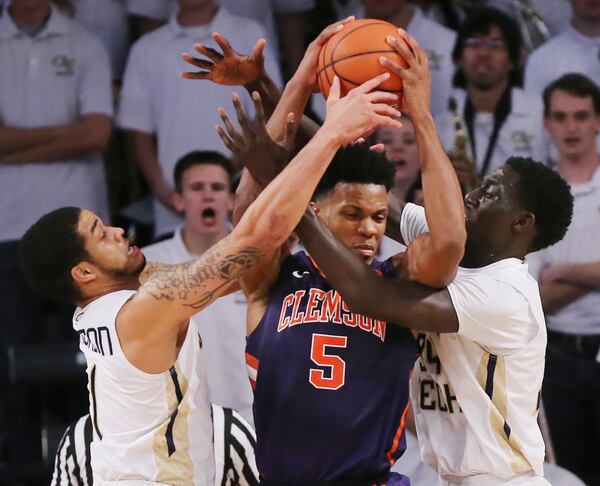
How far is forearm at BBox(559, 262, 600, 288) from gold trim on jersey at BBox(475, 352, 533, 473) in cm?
250

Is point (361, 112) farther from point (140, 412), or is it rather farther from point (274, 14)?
point (274, 14)

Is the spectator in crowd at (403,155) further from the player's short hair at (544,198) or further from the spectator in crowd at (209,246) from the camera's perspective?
the player's short hair at (544,198)

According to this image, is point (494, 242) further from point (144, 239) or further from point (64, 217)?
point (144, 239)

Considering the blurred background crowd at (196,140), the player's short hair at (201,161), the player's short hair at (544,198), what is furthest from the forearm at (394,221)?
the player's short hair at (201,161)

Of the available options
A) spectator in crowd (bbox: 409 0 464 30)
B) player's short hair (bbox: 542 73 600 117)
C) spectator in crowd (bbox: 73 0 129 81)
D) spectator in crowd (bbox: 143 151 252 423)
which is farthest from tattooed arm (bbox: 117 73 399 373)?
spectator in crowd (bbox: 409 0 464 30)

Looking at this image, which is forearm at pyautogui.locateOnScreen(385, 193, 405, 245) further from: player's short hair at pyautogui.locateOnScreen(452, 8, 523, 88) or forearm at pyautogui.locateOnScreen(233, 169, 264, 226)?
player's short hair at pyautogui.locateOnScreen(452, 8, 523, 88)

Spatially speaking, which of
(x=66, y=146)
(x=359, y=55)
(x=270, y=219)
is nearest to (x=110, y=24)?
(x=66, y=146)

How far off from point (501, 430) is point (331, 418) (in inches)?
25.3

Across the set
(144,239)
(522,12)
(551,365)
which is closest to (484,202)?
(551,365)

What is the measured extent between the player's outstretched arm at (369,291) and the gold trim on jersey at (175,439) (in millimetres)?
748

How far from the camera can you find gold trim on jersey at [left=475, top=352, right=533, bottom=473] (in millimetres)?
4500

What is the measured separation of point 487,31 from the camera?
7492mm

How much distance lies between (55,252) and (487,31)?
12.2 ft

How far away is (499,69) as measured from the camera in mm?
7473
